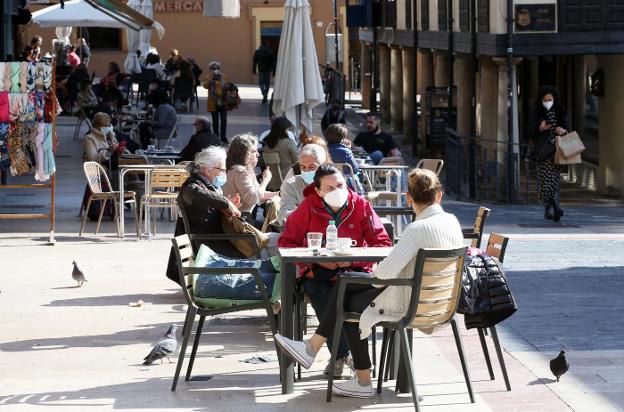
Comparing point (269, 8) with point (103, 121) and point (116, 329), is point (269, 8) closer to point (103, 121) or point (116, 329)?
point (103, 121)

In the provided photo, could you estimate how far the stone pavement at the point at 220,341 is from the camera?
28.2 ft

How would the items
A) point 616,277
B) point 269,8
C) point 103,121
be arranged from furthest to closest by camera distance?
point 269,8 → point 103,121 → point 616,277

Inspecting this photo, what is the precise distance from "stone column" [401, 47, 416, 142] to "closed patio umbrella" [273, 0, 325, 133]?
14.4 meters

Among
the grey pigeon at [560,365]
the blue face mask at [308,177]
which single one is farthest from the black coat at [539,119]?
the grey pigeon at [560,365]

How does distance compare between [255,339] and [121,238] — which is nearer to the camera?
[255,339]

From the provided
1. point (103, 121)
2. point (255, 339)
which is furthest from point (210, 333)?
point (103, 121)

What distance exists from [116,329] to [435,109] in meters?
19.5

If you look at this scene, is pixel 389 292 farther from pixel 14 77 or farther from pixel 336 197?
pixel 14 77

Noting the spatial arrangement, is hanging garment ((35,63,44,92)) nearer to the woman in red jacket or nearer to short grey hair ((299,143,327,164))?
short grey hair ((299,143,327,164))

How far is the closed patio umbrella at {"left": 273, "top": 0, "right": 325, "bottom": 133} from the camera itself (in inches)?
760

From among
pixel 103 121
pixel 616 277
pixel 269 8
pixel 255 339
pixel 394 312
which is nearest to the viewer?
pixel 394 312

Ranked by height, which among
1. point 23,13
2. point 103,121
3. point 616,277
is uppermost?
point 23,13

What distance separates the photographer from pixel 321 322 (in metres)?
8.66

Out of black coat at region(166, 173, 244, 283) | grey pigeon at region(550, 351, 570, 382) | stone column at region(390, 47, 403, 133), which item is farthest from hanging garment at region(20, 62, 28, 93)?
stone column at region(390, 47, 403, 133)
